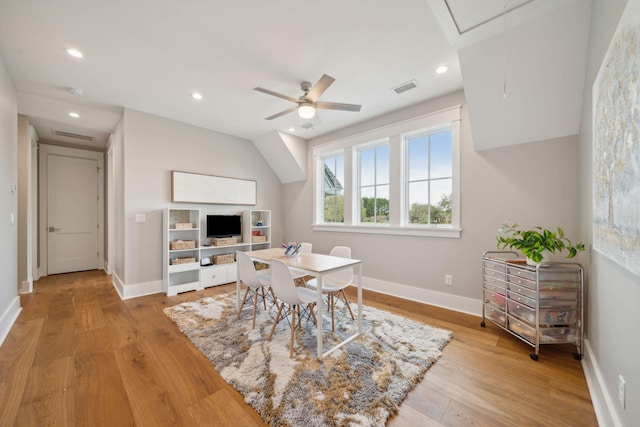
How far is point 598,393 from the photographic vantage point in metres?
1.55

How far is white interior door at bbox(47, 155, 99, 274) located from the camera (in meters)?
5.01

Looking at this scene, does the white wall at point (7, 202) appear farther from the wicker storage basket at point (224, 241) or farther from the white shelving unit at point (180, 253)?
the wicker storage basket at point (224, 241)

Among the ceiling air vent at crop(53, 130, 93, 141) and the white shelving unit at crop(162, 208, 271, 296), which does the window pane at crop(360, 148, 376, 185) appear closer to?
the white shelving unit at crop(162, 208, 271, 296)

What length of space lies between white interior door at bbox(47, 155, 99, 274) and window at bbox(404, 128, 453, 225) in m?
6.43

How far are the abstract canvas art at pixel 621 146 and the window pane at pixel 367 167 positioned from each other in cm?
272

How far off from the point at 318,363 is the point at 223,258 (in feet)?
9.63

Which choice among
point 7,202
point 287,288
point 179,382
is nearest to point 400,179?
point 287,288

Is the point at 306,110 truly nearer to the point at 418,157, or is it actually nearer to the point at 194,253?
the point at 418,157

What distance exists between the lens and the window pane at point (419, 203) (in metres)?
3.50

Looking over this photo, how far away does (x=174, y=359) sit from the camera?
212 cm

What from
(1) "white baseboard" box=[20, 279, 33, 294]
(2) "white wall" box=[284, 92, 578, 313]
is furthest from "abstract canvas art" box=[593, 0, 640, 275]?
(1) "white baseboard" box=[20, 279, 33, 294]

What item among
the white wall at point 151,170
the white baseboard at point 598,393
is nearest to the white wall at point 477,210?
the white baseboard at point 598,393

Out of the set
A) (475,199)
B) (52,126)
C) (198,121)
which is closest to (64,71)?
(198,121)

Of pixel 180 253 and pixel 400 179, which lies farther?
pixel 180 253
